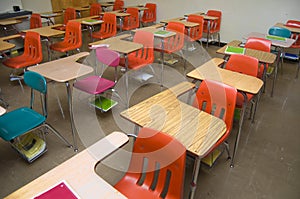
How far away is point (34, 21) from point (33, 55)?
1778 mm

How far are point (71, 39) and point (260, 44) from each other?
120 inches

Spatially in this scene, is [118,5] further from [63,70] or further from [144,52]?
[63,70]

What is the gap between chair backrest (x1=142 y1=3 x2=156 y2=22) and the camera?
659cm

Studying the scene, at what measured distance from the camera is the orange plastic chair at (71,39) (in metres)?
4.03

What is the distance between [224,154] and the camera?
2465mm

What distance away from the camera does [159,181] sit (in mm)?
1471

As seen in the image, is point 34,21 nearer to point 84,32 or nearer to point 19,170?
point 84,32

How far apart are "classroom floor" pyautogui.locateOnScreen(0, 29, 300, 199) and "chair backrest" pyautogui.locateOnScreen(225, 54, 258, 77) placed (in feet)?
2.29

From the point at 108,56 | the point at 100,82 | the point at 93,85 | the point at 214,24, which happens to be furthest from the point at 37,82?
the point at 214,24

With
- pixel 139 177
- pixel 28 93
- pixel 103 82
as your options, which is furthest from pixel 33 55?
pixel 139 177

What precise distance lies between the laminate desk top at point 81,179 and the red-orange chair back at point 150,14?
5747 mm

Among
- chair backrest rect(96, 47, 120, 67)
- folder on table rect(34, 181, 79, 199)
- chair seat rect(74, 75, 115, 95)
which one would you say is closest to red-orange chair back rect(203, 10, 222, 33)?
chair backrest rect(96, 47, 120, 67)

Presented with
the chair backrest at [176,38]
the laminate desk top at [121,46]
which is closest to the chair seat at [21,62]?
the laminate desk top at [121,46]

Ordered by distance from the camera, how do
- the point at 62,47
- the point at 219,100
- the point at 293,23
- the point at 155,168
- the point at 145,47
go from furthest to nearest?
the point at 293,23 → the point at 62,47 → the point at 145,47 → the point at 219,100 → the point at 155,168
